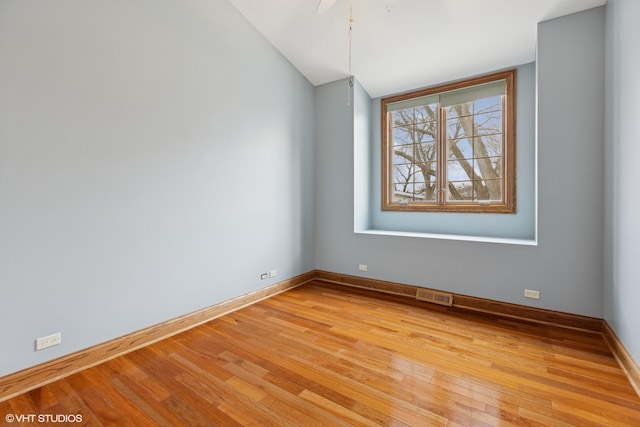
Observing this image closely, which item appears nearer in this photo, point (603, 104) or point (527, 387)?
point (527, 387)

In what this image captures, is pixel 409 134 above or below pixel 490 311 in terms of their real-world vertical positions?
above

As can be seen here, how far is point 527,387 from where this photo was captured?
1821 mm

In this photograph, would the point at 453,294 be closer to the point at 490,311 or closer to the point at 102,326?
the point at 490,311

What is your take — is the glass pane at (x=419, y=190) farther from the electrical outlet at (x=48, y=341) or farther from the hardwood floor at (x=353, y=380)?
the electrical outlet at (x=48, y=341)

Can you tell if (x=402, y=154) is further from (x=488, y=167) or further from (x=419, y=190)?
(x=488, y=167)

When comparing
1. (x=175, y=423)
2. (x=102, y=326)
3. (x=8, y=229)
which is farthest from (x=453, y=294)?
(x=8, y=229)

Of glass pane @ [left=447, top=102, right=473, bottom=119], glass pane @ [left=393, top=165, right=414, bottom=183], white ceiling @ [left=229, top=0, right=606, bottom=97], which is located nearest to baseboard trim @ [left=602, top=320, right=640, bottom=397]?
glass pane @ [left=393, top=165, right=414, bottom=183]

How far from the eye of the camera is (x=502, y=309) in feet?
9.96

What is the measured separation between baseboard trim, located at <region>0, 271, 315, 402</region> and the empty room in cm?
2

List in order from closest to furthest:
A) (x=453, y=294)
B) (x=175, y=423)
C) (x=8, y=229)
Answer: (x=175, y=423) < (x=8, y=229) < (x=453, y=294)

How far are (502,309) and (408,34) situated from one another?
318 cm

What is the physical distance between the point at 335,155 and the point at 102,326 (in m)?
3.29

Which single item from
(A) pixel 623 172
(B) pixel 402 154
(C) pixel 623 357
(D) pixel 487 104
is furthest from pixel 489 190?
(C) pixel 623 357

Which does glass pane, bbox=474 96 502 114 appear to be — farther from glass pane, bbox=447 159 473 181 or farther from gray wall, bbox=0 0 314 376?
gray wall, bbox=0 0 314 376
